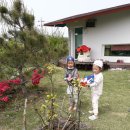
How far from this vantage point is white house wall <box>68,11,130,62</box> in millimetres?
11453

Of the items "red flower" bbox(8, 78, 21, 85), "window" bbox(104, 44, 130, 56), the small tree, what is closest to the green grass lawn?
"red flower" bbox(8, 78, 21, 85)

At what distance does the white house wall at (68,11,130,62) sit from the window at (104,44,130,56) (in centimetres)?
16

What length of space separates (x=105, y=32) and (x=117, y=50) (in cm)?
107

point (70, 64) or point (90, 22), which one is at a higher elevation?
point (90, 22)

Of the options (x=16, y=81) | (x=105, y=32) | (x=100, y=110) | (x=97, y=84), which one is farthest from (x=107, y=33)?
(x=97, y=84)

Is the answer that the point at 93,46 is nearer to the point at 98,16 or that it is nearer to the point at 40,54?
the point at 98,16

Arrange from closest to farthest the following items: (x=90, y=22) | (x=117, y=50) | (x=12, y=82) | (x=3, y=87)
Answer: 1. (x=3, y=87)
2. (x=12, y=82)
3. (x=117, y=50)
4. (x=90, y=22)

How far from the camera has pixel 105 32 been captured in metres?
12.4

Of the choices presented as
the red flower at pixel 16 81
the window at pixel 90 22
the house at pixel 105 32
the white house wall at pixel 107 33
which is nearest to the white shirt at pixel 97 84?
the red flower at pixel 16 81

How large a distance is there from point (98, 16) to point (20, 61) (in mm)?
7263

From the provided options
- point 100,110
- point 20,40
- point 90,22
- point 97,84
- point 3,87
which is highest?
point 90,22

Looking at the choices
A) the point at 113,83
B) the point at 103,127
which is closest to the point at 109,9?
the point at 113,83

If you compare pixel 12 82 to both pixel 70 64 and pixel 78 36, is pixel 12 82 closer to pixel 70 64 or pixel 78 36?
pixel 70 64

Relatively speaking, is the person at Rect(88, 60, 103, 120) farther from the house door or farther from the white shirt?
the house door
